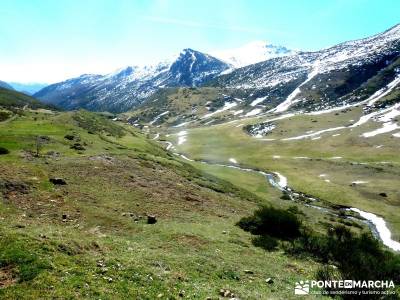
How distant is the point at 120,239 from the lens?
28.9m

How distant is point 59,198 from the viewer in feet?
120

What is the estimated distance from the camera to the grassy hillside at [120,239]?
2064 centimetres

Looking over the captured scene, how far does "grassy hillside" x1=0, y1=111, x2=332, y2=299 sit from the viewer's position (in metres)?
20.6

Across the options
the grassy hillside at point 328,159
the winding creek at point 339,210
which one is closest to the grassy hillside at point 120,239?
the winding creek at point 339,210

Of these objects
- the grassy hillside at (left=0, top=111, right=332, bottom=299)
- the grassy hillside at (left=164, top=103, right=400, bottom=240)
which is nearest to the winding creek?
the grassy hillside at (left=164, top=103, right=400, bottom=240)

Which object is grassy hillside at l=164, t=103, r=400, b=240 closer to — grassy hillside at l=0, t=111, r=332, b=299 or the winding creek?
the winding creek

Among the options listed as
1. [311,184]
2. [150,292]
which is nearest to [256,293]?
[150,292]

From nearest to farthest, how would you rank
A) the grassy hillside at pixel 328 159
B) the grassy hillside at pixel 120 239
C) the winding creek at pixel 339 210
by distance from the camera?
the grassy hillside at pixel 120 239 < the winding creek at pixel 339 210 < the grassy hillside at pixel 328 159

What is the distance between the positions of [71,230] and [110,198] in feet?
35.5

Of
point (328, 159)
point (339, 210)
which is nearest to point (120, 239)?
point (339, 210)

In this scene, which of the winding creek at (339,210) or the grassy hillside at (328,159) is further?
the grassy hillside at (328,159)

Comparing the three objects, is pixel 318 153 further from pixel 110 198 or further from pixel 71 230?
pixel 71 230

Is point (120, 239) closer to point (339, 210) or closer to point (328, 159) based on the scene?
point (339, 210)

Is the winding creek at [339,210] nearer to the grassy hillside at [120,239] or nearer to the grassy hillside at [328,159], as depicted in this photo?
the grassy hillside at [328,159]
